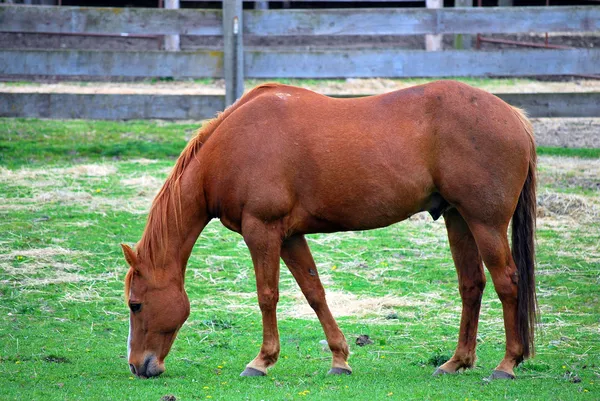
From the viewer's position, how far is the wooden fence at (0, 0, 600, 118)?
11.7 m

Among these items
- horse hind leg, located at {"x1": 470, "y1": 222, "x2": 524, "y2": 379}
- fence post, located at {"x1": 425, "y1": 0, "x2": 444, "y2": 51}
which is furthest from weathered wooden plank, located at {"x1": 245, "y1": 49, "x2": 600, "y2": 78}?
horse hind leg, located at {"x1": 470, "y1": 222, "x2": 524, "y2": 379}

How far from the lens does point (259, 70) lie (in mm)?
11797

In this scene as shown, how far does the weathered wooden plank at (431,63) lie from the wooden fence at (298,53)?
0.01 metres

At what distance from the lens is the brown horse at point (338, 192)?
5.04 m

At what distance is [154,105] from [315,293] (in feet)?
23.3

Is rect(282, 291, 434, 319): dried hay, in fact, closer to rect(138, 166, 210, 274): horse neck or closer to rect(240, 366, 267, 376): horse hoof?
rect(240, 366, 267, 376): horse hoof

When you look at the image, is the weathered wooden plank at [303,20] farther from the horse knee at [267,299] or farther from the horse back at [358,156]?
the horse knee at [267,299]

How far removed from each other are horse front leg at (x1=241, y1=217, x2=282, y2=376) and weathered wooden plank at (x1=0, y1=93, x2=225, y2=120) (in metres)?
6.75

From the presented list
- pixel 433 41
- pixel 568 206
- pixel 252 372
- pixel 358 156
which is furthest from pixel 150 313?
pixel 433 41

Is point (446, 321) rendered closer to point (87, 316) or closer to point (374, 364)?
point (374, 364)

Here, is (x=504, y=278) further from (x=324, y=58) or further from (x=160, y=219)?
(x=324, y=58)

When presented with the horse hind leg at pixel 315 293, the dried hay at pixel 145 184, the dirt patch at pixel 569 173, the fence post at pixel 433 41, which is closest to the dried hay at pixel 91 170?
the dried hay at pixel 145 184

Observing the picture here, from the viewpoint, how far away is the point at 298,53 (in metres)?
11.9

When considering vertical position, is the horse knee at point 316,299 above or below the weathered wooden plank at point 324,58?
below
